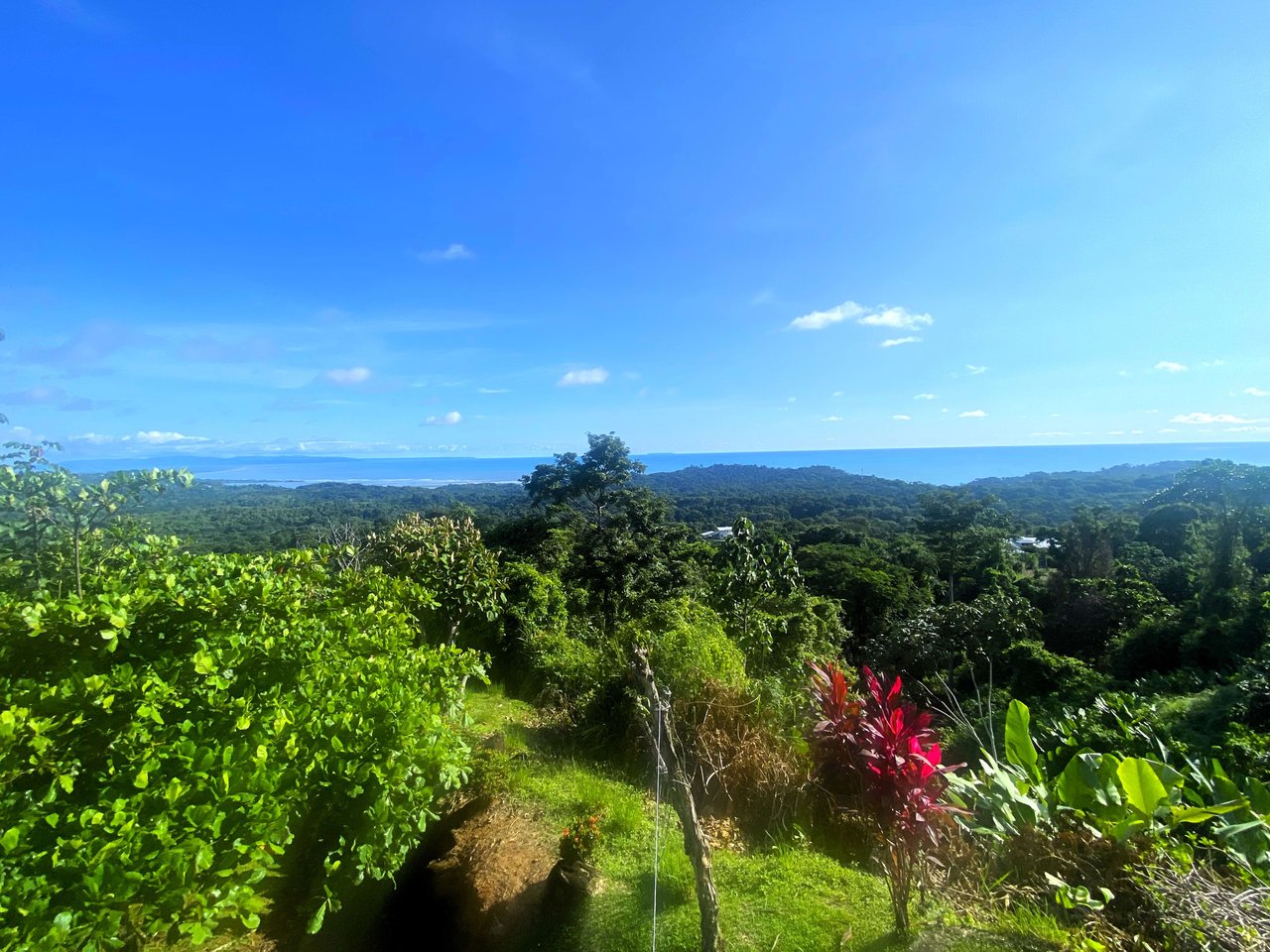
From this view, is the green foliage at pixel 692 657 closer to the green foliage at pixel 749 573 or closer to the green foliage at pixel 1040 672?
the green foliage at pixel 749 573

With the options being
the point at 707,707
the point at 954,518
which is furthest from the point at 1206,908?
the point at 954,518

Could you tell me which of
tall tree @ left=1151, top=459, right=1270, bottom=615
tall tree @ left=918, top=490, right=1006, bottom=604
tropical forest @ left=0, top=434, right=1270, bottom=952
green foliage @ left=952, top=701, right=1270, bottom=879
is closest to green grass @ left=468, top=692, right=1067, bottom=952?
tropical forest @ left=0, top=434, right=1270, bottom=952

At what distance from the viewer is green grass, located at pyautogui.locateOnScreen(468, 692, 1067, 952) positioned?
2.39 metres

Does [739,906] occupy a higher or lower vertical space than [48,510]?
lower

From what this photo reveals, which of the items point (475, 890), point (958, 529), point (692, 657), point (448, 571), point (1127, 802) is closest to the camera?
point (1127, 802)

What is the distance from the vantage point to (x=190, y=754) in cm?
182

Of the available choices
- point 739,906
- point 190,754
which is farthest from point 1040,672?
point 190,754

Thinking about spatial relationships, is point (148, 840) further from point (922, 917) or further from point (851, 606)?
point (851, 606)

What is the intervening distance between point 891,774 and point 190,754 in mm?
2654

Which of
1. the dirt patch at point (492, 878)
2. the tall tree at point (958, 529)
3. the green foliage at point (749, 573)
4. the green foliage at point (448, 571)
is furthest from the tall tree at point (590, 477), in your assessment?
the tall tree at point (958, 529)

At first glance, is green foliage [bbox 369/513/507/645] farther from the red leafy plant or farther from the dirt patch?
the red leafy plant

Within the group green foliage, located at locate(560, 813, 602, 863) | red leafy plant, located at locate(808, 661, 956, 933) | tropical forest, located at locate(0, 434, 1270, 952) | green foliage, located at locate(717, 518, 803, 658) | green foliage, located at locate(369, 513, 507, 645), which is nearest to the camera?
tropical forest, located at locate(0, 434, 1270, 952)

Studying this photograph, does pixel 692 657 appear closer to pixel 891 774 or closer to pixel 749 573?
pixel 891 774

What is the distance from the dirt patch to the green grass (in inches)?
5.2
